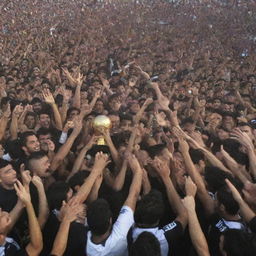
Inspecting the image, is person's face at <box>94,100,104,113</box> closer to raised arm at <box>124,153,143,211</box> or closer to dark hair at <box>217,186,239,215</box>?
raised arm at <box>124,153,143,211</box>

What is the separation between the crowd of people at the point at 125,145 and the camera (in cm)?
312

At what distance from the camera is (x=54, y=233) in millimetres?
3361

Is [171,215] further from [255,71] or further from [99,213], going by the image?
[255,71]

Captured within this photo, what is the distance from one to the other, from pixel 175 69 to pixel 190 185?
31.3 ft

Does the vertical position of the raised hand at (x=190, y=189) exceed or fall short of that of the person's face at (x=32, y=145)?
it exceeds it

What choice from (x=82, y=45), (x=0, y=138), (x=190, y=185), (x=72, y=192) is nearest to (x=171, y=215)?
(x=190, y=185)

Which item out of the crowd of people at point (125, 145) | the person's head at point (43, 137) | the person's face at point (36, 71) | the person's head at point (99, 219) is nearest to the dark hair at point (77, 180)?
the crowd of people at point (125, 145)

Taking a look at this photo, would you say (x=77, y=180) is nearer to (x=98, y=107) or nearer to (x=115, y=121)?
(x=115, y=121)

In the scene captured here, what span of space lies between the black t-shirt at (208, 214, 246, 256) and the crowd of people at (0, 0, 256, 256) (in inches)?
0.6

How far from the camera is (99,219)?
9.58ft

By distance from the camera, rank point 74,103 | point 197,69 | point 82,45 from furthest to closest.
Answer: point 82,45 → point 197,69 → point 74,103

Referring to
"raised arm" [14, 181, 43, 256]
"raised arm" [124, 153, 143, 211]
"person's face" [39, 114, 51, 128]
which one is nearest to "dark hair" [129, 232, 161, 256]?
"raised arm" [124, 153, 143, 211]

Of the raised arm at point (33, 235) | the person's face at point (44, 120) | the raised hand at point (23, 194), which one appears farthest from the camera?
the person's face at point (44, 120)

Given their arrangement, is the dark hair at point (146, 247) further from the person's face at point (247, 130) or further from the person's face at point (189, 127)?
the person's face at point (189, 127)
